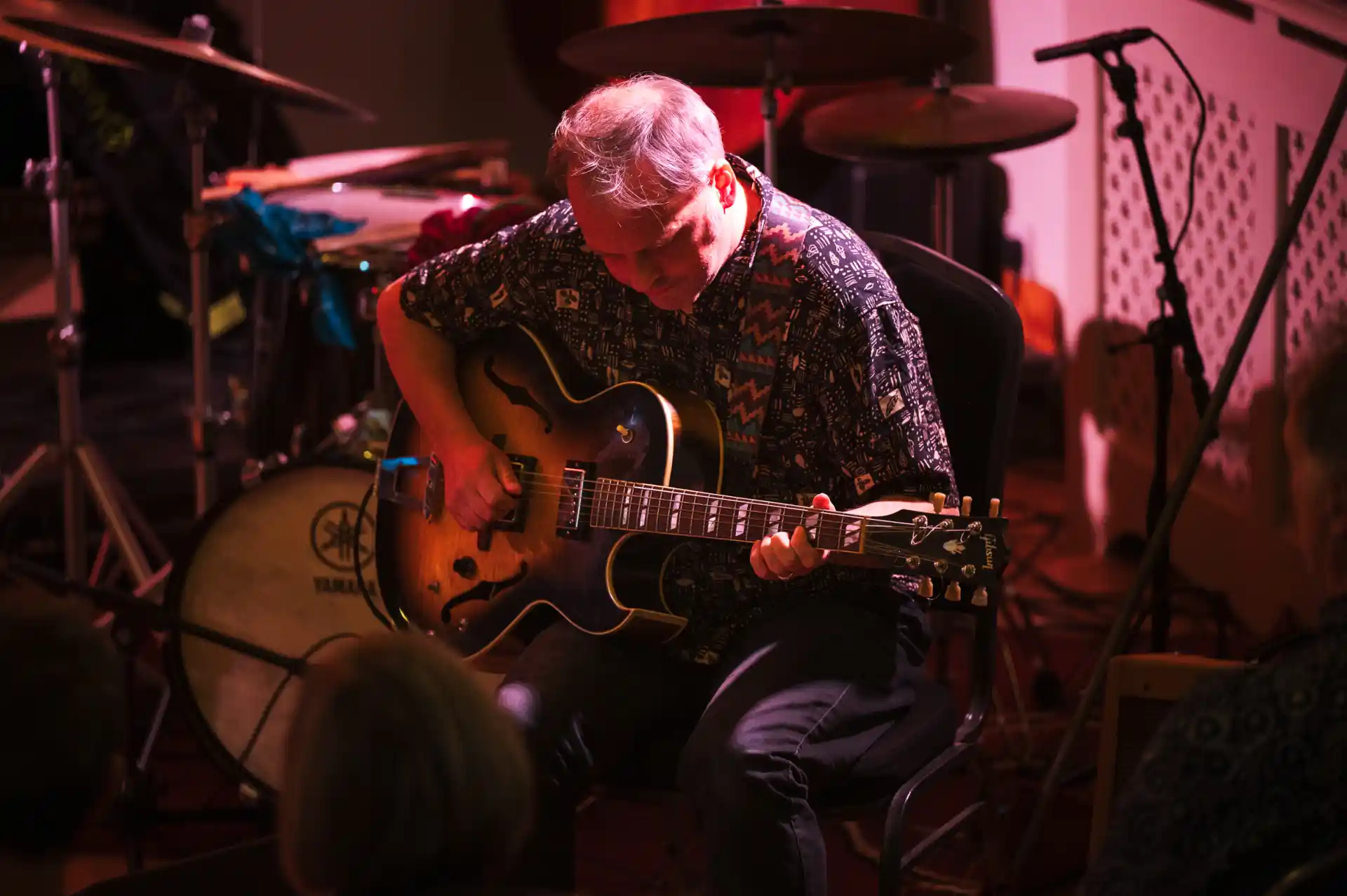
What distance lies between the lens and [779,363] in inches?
65.7

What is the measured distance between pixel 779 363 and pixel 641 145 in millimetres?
322

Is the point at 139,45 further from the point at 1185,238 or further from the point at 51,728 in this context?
the point at 1185,238

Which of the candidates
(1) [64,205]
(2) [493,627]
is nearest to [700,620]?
(2) [493,627]

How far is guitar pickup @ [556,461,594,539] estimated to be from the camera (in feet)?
5.76

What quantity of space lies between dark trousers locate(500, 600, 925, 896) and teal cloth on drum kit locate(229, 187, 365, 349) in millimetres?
1169

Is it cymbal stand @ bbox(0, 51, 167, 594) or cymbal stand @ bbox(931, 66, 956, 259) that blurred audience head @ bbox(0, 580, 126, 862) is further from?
cymbal stand @ bbox(931, 66, 956, 259)

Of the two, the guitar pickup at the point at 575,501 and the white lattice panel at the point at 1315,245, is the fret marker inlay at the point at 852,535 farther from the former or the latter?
the white lattice panel at the point at 1315,245

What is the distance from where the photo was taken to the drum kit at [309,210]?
2201 millimetres

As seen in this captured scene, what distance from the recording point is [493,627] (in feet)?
6.10

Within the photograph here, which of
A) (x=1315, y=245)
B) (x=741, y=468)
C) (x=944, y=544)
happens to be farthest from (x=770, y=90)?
(x=1315, y=245)

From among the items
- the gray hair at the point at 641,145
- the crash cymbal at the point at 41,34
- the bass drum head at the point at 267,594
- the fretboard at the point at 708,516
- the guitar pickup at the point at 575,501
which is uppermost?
the crash cymbal at the point at 41,34

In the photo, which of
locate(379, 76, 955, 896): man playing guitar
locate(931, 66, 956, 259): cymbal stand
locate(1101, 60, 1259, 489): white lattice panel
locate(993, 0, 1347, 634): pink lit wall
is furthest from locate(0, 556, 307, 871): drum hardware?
locate(1101, 60, 1259, 489): white lattice panel

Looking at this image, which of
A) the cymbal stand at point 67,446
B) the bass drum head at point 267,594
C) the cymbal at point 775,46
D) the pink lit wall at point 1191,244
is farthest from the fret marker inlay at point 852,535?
the cymbal stand at point 67,446

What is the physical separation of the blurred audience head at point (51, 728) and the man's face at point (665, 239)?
2.90 feet
